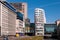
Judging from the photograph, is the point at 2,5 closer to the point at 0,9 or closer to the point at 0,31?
the point at 0,9

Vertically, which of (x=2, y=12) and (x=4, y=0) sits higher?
(x=4, y=0)

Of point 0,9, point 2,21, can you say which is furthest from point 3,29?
point 0,9

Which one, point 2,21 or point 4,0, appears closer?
point 2,21

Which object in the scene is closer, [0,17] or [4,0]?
[0,17]

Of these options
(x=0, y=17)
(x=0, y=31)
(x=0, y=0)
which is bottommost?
(x=0, y=31)

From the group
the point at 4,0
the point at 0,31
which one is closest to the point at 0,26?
the point at 0,31

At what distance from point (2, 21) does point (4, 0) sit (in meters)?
19.5

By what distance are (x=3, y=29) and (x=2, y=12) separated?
12037 millimetres

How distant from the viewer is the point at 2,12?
14538 centimetres

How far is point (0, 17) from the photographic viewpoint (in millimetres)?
140750

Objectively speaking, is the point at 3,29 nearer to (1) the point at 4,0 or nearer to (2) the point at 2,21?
(2) the point at 2,21

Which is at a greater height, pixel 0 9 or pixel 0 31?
pixel 0 9

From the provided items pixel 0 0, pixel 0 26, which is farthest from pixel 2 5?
pixel 0 26

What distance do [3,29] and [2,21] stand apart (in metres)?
6.23
